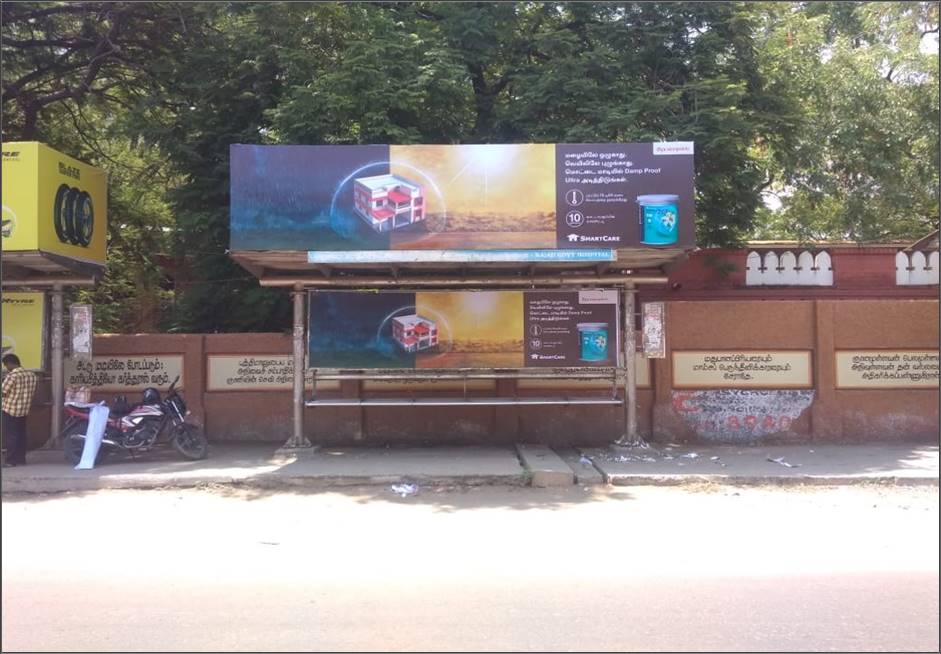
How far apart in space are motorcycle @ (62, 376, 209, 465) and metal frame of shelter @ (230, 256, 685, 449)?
1.33 metres

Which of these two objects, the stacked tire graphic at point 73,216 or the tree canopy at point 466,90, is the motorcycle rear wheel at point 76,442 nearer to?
the stacked tire graphic at point 73,216

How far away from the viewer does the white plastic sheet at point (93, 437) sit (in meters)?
10.0

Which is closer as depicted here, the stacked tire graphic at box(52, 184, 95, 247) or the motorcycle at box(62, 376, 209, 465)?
the motorcycle at box(62, 376, 209, 465)

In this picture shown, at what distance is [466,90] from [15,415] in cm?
779

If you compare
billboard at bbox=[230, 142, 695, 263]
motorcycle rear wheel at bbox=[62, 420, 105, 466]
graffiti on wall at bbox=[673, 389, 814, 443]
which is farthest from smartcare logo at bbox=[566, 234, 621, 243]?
motorcycle rear wheel at bbox=[62, 420, 105, 466]

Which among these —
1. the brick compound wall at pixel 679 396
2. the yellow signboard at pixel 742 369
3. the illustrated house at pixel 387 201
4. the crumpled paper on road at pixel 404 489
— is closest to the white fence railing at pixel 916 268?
the brick compound wall at pixel 679 396

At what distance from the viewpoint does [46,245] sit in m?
Result: 10.5

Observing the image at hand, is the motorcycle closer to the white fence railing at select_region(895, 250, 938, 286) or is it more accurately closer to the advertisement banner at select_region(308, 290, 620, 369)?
the advertisement banner at select_region(308, 290, 620, 369)

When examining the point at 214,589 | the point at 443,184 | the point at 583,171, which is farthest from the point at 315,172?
the point at 214,589

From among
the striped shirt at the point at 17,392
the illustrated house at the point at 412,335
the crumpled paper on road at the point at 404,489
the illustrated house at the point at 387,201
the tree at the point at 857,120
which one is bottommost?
the crumpled paper on road at the point at 404,489

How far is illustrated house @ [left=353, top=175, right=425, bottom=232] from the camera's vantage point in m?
9.97

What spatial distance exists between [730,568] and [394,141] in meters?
7.80

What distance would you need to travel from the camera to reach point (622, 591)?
530 cm

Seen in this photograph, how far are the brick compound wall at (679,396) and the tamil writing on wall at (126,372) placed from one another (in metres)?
0.10
